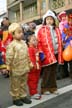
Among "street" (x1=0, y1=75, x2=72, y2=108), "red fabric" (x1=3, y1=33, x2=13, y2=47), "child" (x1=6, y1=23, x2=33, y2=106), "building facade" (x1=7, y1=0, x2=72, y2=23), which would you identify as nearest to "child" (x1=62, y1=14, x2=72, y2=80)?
"street" (x1=0, y1=75, x2=72, y2=108)

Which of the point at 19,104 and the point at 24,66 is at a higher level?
the point at 24,66

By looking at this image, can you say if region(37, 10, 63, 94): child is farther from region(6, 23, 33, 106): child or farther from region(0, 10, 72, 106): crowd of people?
region(6, 23, 33, 106): child

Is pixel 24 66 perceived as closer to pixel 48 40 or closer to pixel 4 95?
pixel 48 40

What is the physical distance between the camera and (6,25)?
10.5 metres

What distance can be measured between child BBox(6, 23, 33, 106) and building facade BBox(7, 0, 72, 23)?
21.4m

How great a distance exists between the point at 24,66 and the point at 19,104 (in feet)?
2.20

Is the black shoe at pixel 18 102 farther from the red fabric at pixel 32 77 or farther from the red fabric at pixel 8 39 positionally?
the red fabric at pixel 8 39

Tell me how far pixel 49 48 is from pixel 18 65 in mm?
834

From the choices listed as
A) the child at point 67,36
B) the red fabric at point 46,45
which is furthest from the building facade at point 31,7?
the red fabric at point 46,45

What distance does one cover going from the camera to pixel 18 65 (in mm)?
6648

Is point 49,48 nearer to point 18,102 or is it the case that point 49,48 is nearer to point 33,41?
point 33,41

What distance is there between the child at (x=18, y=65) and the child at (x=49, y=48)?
531mm

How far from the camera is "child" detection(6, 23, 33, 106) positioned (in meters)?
6.62

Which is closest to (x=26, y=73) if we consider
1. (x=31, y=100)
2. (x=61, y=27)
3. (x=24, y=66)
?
(x=24, y=66)
